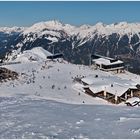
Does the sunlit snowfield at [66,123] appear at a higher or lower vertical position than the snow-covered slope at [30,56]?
lower

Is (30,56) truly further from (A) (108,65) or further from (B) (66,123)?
(B) (66,123)

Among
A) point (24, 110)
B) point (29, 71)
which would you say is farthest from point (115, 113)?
point (29, 71)

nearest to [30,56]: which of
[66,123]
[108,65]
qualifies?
[108,65]

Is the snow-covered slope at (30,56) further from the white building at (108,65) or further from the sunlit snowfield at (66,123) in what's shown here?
the sunlit snowfield at (66,123)

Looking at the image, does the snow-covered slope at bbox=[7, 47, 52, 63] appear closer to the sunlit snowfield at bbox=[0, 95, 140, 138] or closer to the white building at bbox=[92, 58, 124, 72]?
the white building at bbox=[92, 58, 124, 72]

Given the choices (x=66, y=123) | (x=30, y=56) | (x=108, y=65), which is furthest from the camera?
(x=30, y=56)

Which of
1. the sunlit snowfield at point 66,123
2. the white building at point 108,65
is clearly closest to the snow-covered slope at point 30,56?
the white building at point 108,65

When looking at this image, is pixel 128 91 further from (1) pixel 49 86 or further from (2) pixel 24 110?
(2) pixel 24 110

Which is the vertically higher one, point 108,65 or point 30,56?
point 30,56
